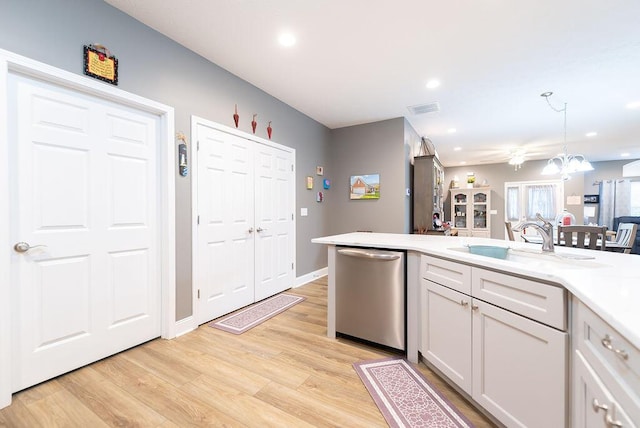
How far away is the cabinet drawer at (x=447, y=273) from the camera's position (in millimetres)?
1535

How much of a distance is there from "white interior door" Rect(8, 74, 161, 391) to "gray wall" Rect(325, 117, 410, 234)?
3.07m

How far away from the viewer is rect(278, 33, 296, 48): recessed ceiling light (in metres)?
2.31

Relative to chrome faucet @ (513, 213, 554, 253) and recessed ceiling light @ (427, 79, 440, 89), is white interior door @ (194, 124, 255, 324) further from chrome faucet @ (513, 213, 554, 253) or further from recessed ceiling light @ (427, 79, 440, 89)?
chrome faucet @ (513, 213, 554, 253)

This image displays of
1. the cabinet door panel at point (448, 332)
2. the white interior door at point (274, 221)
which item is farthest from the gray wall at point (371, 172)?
the cabinet door panel at point (448, 332)

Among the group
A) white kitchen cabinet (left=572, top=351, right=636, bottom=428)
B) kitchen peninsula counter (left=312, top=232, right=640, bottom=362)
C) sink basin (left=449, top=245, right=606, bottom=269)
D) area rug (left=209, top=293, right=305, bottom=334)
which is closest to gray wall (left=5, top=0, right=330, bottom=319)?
area rug (left=209, top=293, right=305, bottom=334)

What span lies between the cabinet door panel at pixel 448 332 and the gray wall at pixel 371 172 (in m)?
2.51

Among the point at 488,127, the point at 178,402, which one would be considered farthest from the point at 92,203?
the point at 488,127

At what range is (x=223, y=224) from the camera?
2.85 metres

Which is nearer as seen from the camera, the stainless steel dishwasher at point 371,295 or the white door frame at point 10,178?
the white door frame at point 10,178

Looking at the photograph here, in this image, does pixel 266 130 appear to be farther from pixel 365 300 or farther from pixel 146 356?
pixel 146 356

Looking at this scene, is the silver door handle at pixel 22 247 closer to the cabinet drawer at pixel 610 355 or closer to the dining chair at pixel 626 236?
the cabinet drawer at pixel 610 355

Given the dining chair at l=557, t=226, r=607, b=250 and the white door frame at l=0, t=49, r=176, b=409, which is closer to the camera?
the white door frame at l=0, t=49, r=176, b=409

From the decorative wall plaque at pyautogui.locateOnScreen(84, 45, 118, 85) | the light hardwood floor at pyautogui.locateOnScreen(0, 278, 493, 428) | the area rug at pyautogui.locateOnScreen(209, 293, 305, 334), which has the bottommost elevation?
the light hardwood floor at pyautogui.locateOnScreen(0, 278, 493, 428)

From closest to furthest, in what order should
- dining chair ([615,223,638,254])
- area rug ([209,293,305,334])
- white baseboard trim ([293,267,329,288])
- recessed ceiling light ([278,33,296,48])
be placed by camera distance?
recessed ceiling light ([278,33,296,48]) < area rug ([209,293,305,334]) < dining chair ([615,223,638,254]) < white baseboard trim ([293,267,329,288])
